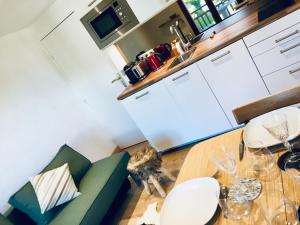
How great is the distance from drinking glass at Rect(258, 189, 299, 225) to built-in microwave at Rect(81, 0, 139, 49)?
2399mm

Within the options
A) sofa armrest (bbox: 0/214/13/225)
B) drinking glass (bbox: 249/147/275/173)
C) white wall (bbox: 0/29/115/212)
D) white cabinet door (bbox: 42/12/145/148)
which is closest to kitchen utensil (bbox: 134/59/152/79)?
white cabinet door (bbox: 42/12/145/148)

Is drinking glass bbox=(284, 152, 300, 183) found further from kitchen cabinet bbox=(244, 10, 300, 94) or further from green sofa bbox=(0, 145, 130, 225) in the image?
green sofa bbox=(0, 145, 130, 225)

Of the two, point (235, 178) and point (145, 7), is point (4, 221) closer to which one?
point (235, 178)

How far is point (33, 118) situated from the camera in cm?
345

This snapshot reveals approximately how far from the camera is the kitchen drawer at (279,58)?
2.09 meters

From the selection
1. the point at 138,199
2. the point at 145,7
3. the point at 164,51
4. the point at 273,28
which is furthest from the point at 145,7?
the point at 138,199

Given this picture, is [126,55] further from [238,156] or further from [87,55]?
[238,156]

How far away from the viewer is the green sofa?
7.69 feet

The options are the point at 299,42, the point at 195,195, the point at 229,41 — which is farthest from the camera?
the point at 229,41

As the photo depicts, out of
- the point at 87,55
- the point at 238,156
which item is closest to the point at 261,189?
the point at 238,156

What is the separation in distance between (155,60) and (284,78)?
4.55 ft

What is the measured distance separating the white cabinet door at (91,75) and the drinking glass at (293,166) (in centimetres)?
305

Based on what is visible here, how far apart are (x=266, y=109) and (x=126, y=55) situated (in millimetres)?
2482

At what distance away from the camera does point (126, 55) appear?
3.54 metres
